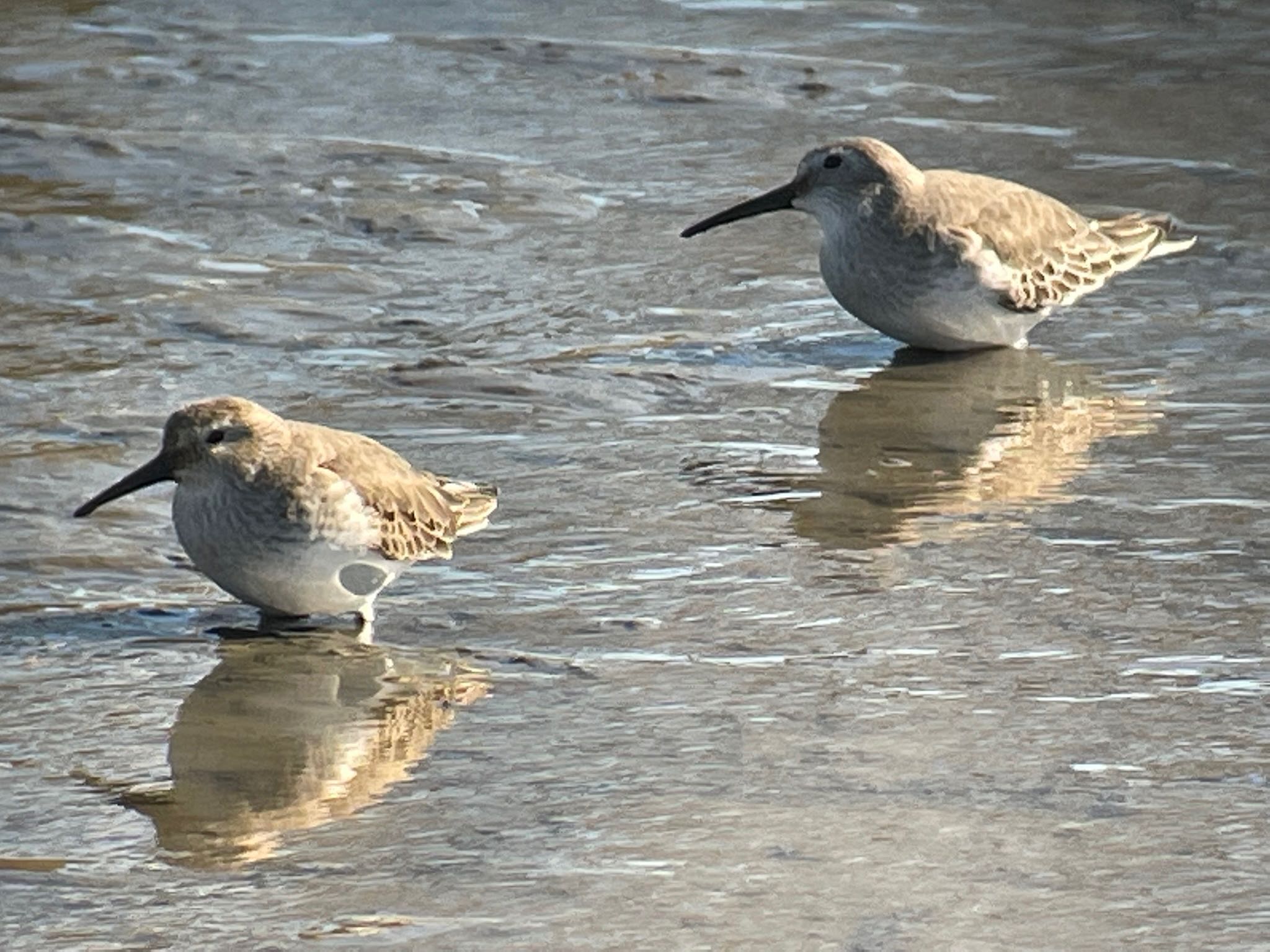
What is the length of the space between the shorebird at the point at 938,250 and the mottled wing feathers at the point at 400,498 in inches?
128

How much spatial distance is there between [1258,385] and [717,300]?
8.84ft

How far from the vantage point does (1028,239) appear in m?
12.0

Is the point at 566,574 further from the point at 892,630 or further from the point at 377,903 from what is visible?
the point at 377,903

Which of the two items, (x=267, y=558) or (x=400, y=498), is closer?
(x=267, y=558)

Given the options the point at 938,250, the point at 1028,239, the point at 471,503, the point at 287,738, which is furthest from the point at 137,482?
the point at 1028,239

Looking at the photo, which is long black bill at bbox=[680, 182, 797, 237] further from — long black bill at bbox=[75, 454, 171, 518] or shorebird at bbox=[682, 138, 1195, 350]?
long black bill at bbox=[75, 454, 171, 518]

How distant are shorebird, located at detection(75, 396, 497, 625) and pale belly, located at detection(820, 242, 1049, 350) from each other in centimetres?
360

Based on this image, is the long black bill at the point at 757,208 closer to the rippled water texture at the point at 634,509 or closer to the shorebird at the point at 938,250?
the shorebird at the point at 938,250

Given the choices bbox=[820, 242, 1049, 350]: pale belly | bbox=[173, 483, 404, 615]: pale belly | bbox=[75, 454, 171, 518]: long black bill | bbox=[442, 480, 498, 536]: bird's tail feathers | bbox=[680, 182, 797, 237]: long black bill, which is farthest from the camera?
bbox=[680, 182, 797, 237]: long black bill

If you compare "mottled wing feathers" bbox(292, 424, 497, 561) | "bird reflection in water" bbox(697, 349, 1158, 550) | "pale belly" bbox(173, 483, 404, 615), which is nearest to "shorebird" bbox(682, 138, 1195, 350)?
"bird reflection in water" bbox(697, 349, 1158, 550)

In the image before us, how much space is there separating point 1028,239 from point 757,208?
4.36ft

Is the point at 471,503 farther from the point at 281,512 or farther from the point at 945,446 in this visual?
the point at 945,446

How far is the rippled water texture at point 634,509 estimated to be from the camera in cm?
662

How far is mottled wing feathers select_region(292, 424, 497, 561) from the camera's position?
8.57 m
